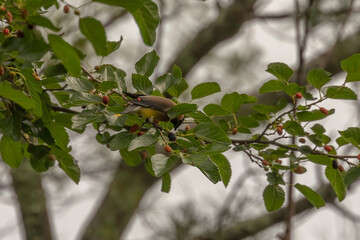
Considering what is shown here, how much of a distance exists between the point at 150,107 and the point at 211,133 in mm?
148

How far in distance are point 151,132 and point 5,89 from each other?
305mm

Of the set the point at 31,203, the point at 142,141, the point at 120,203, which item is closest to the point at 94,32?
the point at 142,141

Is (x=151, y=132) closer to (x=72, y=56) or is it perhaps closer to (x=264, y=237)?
(x=72, y=56)

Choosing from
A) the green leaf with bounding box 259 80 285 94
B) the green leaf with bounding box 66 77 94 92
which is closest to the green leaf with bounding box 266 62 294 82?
the green leaf with bounding box 259 80 285 94

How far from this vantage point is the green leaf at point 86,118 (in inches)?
44.9

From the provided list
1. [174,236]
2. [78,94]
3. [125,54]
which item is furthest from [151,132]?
[125,54]

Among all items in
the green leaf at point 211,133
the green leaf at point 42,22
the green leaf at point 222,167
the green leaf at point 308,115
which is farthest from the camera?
the green leaf at point 308,115

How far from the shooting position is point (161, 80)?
128 centimetres

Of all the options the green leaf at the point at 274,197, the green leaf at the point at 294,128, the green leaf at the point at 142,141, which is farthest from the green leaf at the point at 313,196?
the green leaf at the point at 142,141

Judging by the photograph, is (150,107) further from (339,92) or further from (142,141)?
(339,92)

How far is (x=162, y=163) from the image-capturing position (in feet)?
3.55

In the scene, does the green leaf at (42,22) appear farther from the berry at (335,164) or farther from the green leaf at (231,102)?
the berry at (335,164)

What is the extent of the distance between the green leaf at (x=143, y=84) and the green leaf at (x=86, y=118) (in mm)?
105

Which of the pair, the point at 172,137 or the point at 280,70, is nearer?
the point at 172,137
